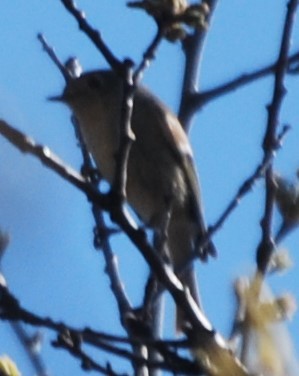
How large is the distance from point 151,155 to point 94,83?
0.72 meters

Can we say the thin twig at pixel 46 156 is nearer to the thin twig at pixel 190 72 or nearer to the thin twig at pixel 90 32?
the thin twig at pixel 90 32

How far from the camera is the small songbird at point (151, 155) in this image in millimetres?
4762

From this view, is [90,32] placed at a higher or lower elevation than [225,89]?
lower

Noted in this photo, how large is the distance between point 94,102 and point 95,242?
6.06ft

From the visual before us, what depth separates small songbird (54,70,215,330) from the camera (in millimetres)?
4762

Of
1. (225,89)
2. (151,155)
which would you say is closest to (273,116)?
(225,89)

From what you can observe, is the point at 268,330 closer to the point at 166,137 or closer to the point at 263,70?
the point at 263,70

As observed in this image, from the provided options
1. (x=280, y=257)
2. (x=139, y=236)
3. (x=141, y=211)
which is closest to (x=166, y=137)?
(x=141, y=211)

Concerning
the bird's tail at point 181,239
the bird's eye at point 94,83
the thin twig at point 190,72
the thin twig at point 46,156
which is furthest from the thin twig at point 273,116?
the bird's eye at point 94,83

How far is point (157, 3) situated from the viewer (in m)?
1.80

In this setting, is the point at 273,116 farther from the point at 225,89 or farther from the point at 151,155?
the point at 151,155

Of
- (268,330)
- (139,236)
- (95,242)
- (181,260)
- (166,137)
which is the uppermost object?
(166,137)

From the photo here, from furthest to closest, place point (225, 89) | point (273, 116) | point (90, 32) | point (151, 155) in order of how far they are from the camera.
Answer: point (151, 155) < point (225, 89) < point (273, 116) < point (90, 32)

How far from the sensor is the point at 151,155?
4.91m
